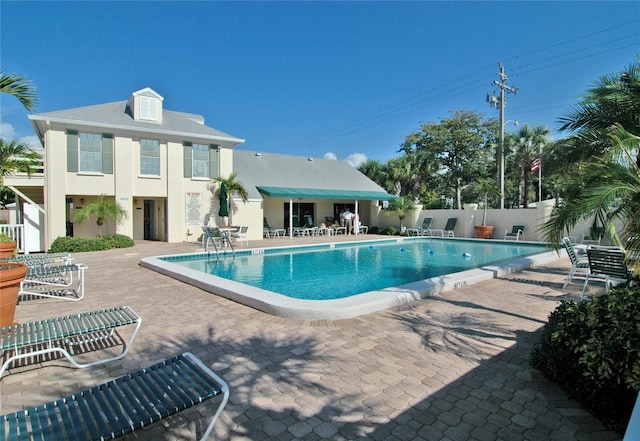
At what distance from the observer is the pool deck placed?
312cm

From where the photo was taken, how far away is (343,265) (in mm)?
14430

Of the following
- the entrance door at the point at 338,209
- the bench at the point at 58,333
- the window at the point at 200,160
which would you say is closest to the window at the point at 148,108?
the window at the point at 200,160

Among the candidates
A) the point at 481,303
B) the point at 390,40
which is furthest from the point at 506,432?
the point at 390,40

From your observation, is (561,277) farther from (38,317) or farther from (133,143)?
(133,143)

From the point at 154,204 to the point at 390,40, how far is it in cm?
1864

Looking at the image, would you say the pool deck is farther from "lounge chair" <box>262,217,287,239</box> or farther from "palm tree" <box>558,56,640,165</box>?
"lounge chair" <box>262,217,287,239</box>

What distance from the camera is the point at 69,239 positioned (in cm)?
1675

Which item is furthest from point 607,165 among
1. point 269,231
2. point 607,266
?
point 269,231

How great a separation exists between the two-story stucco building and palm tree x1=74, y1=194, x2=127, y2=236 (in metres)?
0.55

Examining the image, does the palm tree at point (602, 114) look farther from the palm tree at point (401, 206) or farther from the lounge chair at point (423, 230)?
the palm tree at point (401, 206)

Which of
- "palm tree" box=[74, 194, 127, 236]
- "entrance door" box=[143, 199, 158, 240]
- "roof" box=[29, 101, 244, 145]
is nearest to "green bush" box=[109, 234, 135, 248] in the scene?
"palm tree" box=[74, 194, 127, 236]

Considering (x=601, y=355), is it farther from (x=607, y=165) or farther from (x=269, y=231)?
(x=269, y=231)

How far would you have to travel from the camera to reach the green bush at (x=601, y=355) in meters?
3.03

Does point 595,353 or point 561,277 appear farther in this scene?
point 561,277
